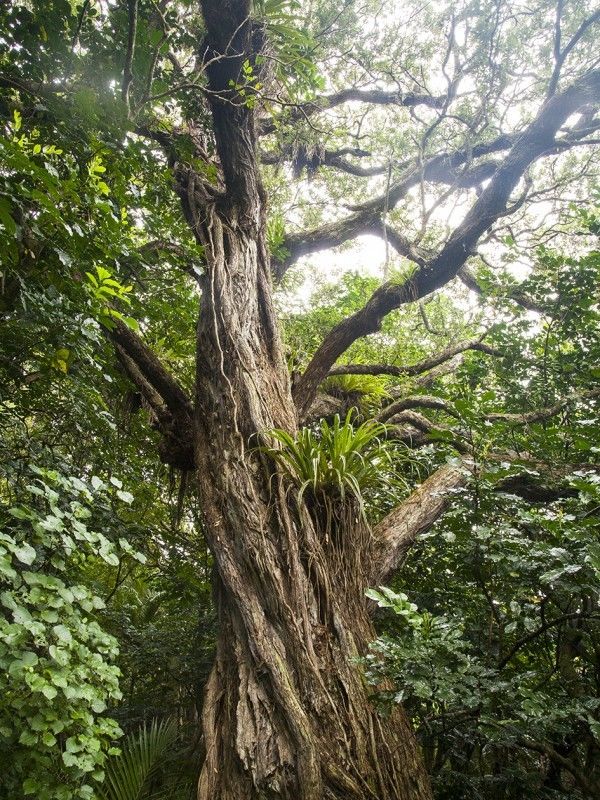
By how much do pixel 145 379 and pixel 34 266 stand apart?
1.16 m

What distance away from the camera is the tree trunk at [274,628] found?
1.74m

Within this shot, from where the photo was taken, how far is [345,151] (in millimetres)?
5555

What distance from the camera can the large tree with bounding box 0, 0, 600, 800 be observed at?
185 centimetres

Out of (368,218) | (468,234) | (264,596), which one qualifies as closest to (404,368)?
(468,234)

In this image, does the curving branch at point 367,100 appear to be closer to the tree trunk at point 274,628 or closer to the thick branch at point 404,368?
the thick branch at point 404,368

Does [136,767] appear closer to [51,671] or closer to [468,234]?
[51,671]

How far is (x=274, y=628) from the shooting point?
2025 millimetres

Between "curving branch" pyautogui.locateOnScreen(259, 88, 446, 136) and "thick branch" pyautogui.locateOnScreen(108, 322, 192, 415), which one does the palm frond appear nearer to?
"thick branch" pyautogui.locateOnScreen(108, 322, 192, 415)

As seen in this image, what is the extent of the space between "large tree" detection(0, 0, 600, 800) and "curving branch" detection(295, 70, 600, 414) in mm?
13

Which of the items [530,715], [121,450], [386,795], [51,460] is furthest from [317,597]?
[121,450]

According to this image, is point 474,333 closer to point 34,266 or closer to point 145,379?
point 145,379

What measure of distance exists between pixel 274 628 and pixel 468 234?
8.14ft

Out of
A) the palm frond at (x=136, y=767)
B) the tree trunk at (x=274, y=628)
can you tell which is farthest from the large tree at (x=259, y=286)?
the palm frond at (x=136, y=767)

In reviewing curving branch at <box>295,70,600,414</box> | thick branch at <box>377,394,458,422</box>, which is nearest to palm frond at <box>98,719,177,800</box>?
curving branch at <box>295,70,600,414</box>
